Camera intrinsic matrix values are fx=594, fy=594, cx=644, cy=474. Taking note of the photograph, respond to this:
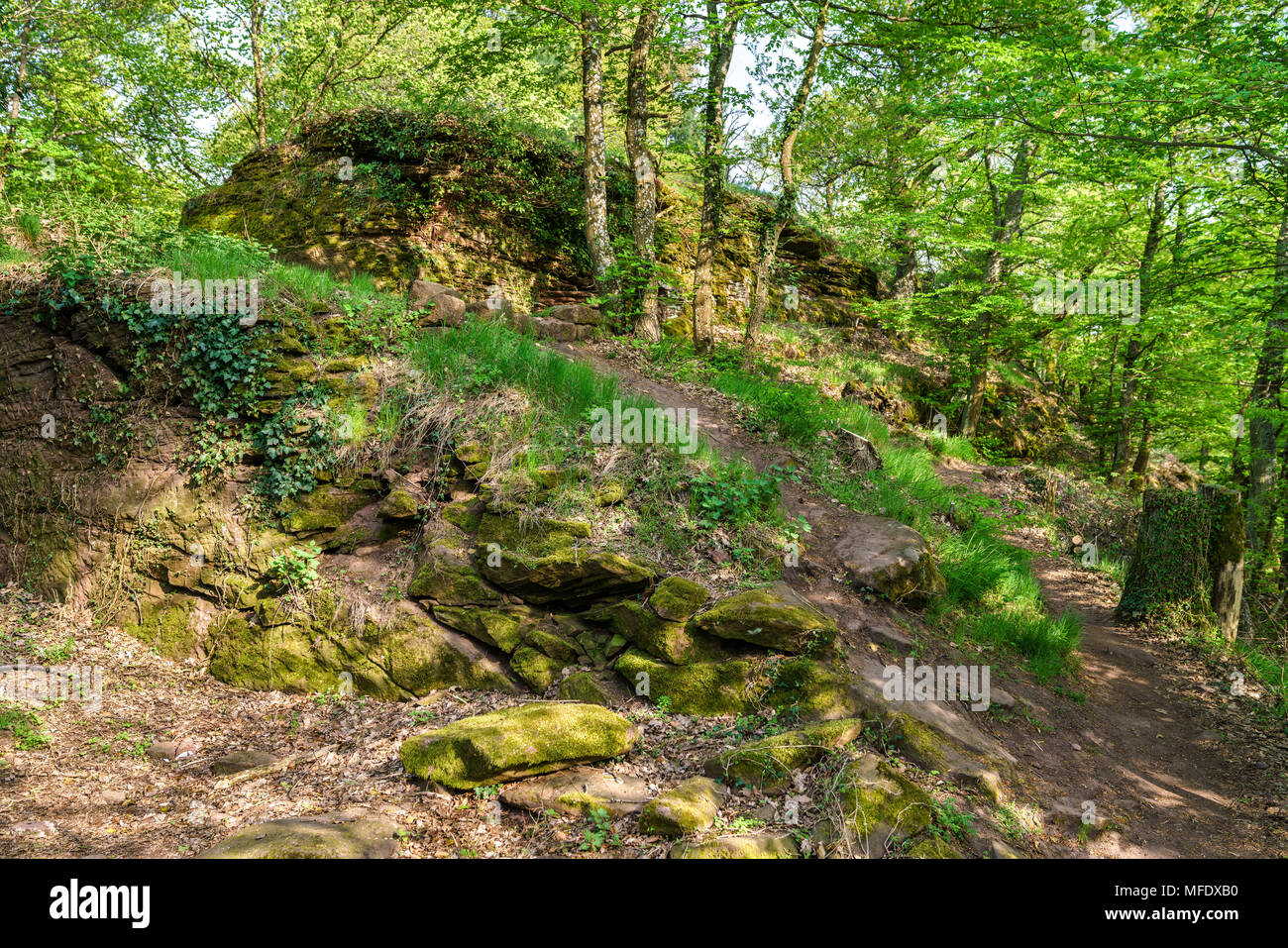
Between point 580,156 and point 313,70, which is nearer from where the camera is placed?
point 580,156

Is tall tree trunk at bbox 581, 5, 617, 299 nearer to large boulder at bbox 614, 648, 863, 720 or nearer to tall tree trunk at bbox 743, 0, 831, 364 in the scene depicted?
tall tree trunk at bbox 743, 0, 831, 364

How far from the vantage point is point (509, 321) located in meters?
8.52

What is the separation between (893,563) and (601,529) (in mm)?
2901

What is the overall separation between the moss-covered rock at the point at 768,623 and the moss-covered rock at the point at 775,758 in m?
0.77

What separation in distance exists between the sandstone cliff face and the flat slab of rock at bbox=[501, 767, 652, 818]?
29.0 ft

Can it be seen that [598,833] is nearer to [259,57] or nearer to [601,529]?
[601,529]

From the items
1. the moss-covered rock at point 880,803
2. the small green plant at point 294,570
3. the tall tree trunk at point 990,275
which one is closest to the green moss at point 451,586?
the small green plant at point 294,570

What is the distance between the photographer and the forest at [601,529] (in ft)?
12.4

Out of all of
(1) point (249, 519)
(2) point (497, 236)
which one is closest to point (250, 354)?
(1) point (249, 519)

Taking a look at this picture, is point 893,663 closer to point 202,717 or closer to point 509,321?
point 202,717

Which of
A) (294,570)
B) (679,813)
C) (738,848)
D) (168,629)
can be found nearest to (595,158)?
(294,570)

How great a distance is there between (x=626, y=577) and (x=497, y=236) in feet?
29.1

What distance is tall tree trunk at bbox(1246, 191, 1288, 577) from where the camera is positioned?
7.67m

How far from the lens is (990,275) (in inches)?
522
